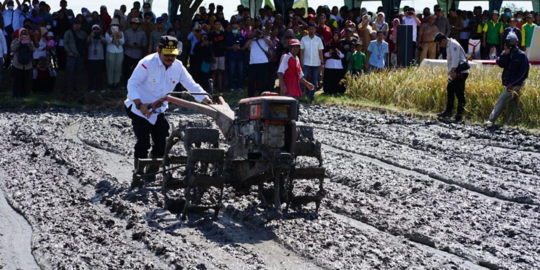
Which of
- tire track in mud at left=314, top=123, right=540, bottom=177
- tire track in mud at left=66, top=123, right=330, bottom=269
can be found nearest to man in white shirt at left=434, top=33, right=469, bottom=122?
tire track in mud at left=314, top=123, right=540, bottom=177

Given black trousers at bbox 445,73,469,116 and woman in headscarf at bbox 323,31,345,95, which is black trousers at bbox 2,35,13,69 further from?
black trousers at bbox 445,73,469,116

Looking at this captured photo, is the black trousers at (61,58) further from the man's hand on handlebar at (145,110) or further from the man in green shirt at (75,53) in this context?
the man's hand on handlebar at (145,110)

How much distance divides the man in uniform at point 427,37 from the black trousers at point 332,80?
11.4 feet

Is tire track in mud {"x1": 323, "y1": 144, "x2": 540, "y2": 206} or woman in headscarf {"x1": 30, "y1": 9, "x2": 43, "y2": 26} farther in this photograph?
woman in headscarf {"x1": 30, "y1": 9, "x2": 43, "y2": 26}

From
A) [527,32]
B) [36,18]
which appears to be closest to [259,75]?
[36,18]

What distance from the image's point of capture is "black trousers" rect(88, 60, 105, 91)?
69.8 ft

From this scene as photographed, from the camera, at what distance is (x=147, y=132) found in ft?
34.3

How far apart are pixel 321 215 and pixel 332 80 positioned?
42.6 ft

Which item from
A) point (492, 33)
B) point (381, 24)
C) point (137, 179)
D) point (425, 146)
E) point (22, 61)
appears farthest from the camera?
point (492, 33)

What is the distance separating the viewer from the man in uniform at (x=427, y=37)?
77.9ft

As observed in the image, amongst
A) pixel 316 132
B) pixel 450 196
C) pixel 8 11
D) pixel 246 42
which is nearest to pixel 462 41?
pixel 246 42

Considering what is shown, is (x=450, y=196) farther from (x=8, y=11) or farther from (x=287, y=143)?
(x=8, y=11)

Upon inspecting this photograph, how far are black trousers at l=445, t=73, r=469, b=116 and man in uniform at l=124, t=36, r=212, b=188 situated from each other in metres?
8.44

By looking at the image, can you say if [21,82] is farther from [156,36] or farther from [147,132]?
[147,132]
